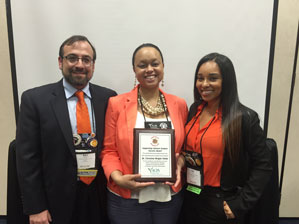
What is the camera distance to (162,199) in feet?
4.17

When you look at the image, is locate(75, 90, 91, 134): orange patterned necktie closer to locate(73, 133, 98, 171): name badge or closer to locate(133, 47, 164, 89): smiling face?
locate(73, 133, 98, 171): name badge

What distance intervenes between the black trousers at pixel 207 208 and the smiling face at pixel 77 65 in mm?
1063

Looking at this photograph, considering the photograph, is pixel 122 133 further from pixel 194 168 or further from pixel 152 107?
pixel 194 168

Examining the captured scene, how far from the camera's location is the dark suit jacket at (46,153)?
1.29 m

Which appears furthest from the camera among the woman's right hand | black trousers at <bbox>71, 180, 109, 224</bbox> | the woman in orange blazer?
black trousers at <bbox>71, 180, 109, 224</bbox>

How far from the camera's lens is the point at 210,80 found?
1.25 meters

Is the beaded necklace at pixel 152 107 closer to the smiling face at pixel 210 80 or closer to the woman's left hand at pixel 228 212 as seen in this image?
the smiling face at pixel 210 80

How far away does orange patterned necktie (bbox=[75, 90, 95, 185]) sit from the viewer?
1339mm

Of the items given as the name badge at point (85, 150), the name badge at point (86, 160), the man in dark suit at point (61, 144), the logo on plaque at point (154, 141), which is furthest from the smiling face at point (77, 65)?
the logo on plaque at point (154, 141)

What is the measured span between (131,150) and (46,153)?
0.55 m

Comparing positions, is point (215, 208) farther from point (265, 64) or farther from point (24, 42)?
point (24, 42)

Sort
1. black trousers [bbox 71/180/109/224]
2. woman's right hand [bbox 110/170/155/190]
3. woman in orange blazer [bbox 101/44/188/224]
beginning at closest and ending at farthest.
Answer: woman's right hand [bbox 110/170/155/190] → woman in orange blazer [bbox 101/44/188/224] → black trousers [bbox 71/180/109/224]

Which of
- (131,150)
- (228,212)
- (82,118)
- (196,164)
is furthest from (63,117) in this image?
(228,212)

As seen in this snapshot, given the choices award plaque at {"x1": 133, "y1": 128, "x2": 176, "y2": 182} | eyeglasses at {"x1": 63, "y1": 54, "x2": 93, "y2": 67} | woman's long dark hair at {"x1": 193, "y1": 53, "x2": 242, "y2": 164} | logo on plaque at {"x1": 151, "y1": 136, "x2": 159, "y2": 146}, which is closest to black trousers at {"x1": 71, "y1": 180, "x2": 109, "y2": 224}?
award plaque at {"x1": 133, "y1": 128, "x2": 176, "y2": 182}
